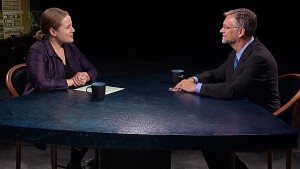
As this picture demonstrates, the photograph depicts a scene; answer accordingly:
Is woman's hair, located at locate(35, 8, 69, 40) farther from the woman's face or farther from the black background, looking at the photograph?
the black background

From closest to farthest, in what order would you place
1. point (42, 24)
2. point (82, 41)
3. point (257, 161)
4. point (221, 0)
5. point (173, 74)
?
point (173, 74) → point (42, 24) → point (257, 161) → point (221, 0) → point (82, 41)

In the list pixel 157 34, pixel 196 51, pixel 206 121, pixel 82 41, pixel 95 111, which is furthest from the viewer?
pixel 82 41

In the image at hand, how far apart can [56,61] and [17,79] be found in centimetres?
29

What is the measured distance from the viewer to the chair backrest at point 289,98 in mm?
2595

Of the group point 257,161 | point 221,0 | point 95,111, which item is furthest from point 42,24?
point 221,0

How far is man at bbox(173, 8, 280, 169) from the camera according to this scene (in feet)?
8.27

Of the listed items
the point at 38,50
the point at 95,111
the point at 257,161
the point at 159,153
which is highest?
the point at 38,50

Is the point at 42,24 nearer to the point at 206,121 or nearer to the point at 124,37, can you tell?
the point at 206,121

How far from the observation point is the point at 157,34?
1086 cm

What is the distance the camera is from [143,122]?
2010 millimetres

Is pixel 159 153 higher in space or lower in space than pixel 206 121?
lower

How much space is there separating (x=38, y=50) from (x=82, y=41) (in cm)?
913

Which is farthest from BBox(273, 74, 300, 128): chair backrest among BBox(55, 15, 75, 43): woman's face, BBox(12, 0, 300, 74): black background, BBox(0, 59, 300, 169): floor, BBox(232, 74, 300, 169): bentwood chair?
BBox(12, 0, 300, 74): black background

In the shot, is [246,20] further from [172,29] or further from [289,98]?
[172,29]
